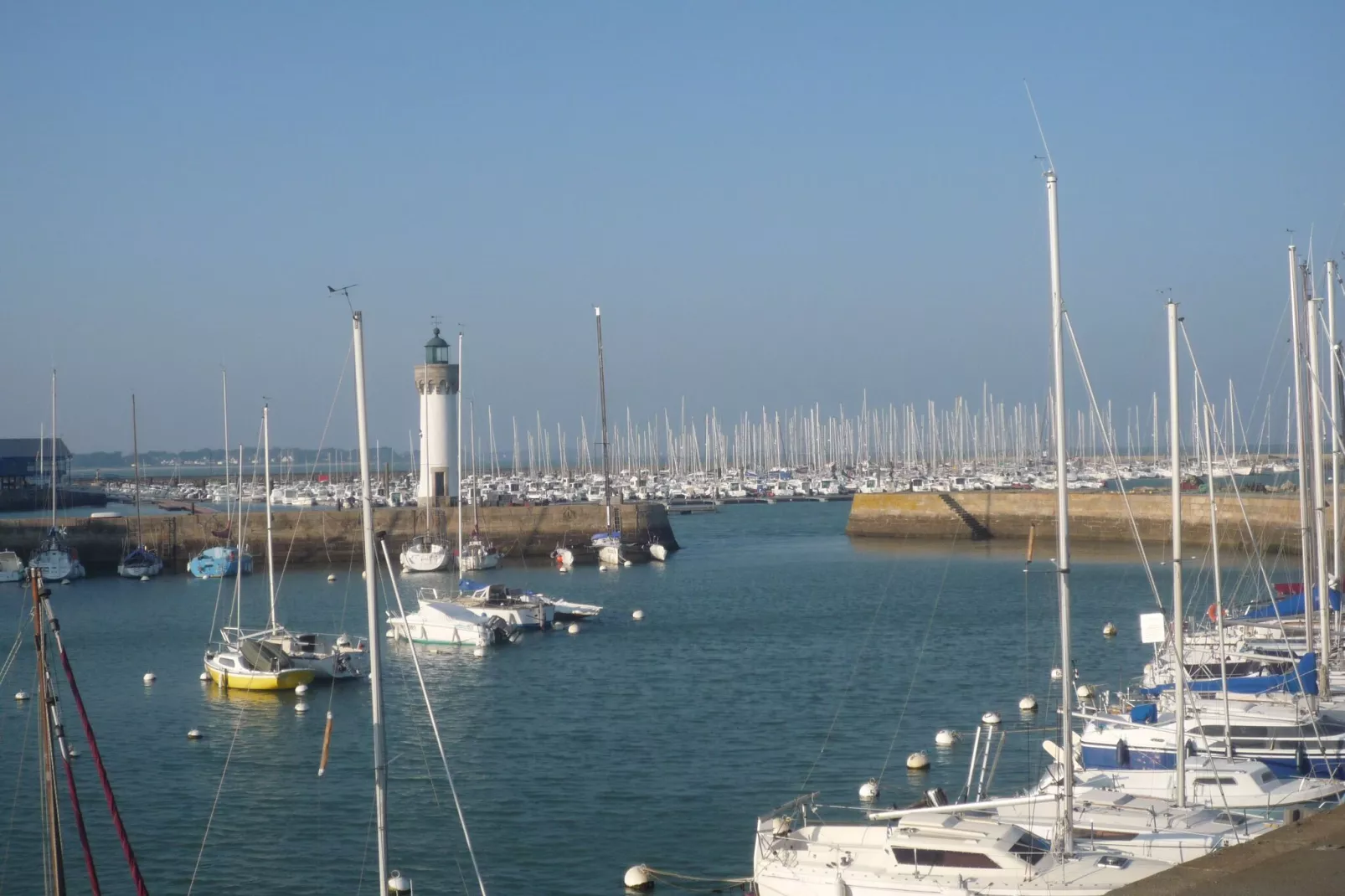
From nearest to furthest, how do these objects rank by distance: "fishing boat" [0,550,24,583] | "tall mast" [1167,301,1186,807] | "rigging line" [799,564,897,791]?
"tall mast" [1167,301,1186,807]
"rigging line" [799,564,897,791]
"fishing boat" [0,550,24,583]

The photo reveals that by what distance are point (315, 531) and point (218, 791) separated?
34.0 m

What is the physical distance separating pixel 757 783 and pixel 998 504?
42.4m

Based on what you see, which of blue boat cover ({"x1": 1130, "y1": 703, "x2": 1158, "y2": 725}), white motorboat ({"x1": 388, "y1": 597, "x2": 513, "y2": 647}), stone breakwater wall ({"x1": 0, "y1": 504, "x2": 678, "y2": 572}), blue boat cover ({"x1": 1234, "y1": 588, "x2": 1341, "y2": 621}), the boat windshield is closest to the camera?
the boat windshield

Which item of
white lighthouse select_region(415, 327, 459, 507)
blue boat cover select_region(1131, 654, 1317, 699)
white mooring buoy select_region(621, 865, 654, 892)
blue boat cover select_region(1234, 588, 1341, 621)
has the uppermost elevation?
white lighthouse select_region(415, 327, 459, 507)

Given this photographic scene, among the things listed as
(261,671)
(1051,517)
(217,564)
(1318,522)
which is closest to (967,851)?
(1318,522)

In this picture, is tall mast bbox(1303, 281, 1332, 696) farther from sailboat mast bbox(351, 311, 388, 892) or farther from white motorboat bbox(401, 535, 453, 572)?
white motorboat bbox(401, 535, 453, 572)

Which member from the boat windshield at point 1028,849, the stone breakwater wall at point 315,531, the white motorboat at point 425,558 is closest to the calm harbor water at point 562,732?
the boat windshield at point 1028,849

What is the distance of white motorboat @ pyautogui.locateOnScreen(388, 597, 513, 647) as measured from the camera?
31.2 meters

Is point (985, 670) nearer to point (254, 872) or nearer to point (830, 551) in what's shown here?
point (254, 872)

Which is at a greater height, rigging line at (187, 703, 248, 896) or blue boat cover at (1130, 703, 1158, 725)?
blue boat cover at (1130, 703, 1158, 725)

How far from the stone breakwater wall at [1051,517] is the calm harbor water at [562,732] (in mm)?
7042

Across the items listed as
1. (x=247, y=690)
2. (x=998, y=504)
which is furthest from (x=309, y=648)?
(x=998, y=504)

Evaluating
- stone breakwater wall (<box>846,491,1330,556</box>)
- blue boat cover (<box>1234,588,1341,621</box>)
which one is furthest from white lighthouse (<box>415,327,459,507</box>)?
blue boat cover (<box>1234,588,1341,621</box>)

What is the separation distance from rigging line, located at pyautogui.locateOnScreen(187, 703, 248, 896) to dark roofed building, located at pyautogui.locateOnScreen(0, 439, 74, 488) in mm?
92274
